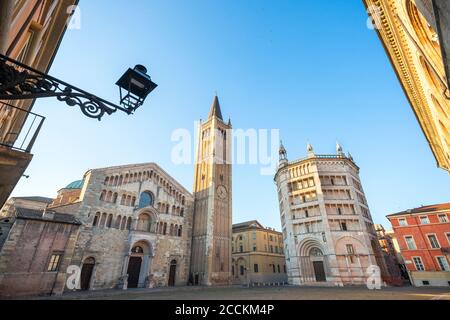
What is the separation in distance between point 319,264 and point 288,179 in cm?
1402

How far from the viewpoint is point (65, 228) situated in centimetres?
2020

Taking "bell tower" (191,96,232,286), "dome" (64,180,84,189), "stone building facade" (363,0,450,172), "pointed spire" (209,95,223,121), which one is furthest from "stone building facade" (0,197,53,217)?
"stone building facade" (363,0,450,172)

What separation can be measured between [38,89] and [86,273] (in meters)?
24.5

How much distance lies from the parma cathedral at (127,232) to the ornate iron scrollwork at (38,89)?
19921mm

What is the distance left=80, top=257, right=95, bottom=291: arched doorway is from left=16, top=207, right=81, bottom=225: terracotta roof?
4.26 meters

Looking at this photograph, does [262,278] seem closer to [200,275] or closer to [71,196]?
[200,275]

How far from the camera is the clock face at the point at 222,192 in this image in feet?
116

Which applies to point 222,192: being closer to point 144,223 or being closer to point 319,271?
point 144,223

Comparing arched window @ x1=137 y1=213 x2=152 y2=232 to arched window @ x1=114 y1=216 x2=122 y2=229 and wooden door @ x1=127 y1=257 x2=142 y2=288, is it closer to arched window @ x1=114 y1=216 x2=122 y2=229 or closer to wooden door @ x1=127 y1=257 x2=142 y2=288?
arched window @ x1=114 y1=216 x2=122 y2=229

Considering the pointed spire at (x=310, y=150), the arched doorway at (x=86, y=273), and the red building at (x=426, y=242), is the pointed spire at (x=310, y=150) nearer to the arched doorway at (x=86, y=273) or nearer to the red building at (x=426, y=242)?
the red building at (x=426, y=242)


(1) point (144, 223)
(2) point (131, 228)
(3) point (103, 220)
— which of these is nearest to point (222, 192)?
(1) point (144, 223)

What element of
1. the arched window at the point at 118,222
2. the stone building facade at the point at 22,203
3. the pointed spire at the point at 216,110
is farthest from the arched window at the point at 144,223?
the pointed spire at the point at 216,110

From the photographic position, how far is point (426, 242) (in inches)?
1118
